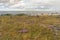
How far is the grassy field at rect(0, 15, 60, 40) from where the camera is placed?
44.7 inches

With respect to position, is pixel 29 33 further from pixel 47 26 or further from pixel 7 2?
pixel 7 2

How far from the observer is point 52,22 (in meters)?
1.41

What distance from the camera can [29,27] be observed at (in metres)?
1.29

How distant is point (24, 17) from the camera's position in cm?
151

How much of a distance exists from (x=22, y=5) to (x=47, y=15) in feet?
1.29

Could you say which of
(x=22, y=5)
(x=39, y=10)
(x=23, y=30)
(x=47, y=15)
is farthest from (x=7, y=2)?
(x=23, y=30)

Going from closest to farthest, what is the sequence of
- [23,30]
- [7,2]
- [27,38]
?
[27,38] < [23,30] < [7,2]

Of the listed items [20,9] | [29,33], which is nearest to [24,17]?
[20,9]

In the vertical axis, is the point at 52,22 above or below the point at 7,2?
below

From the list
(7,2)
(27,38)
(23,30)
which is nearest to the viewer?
(27,38)

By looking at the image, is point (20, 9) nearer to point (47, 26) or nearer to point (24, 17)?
point (24, 17)

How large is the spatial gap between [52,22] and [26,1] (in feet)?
1.97

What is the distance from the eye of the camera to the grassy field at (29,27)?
3.72ft

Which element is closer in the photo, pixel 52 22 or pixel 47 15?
pixel 52 22
